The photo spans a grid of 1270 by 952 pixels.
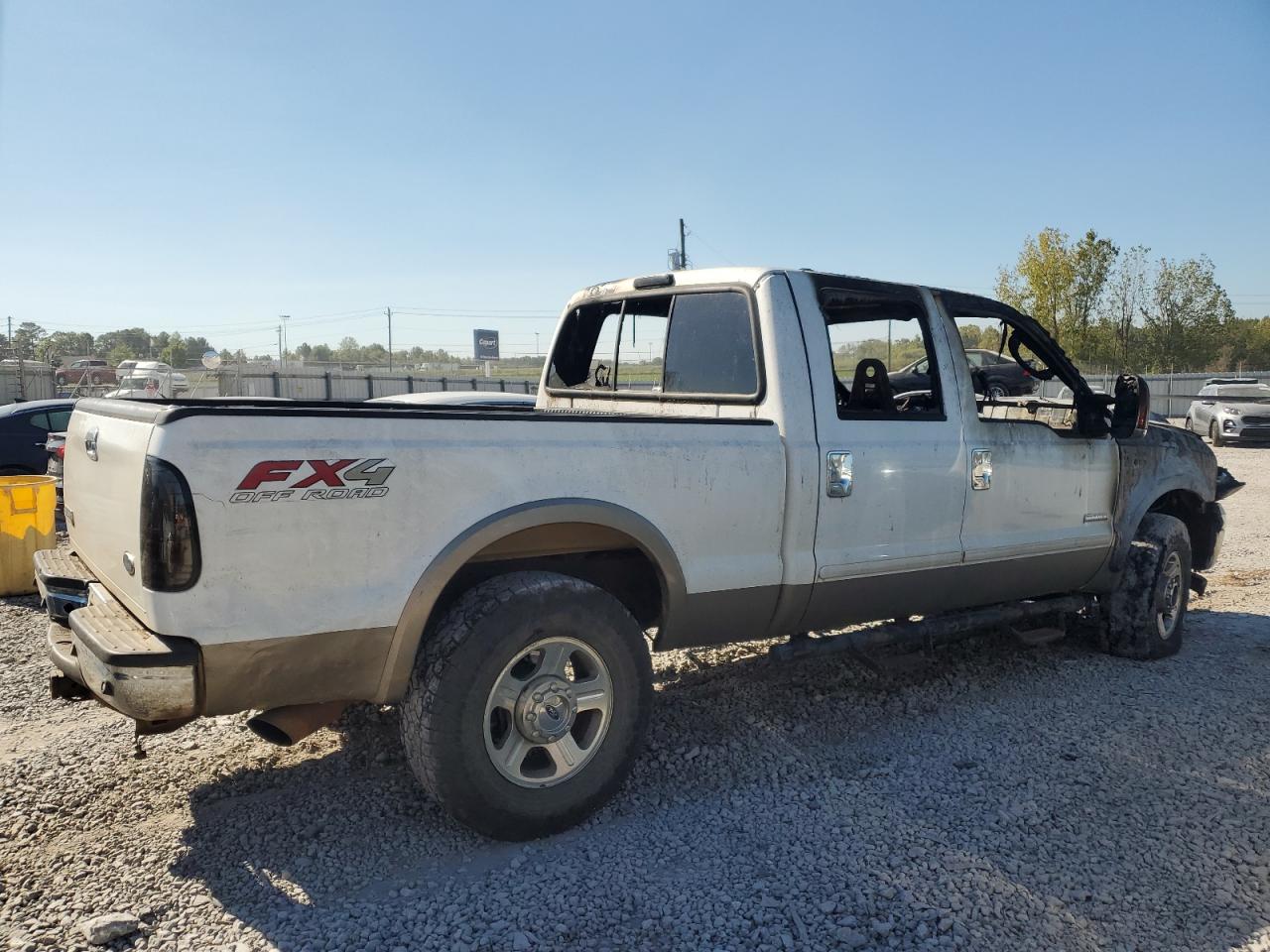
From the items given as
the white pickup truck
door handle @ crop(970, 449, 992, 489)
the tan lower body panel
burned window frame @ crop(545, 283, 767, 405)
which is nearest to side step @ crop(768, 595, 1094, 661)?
the white pickup truck

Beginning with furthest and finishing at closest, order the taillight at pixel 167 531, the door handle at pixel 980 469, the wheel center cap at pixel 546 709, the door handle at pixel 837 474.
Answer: the door handle at pixel 980 469 < the door handle at pixel 837 474 < the wheel center cap at pixel 546 709 < the taillight at pixel 167 531

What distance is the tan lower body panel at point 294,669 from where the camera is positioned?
2621mm

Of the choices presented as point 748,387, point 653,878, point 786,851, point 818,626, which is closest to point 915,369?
point 748,387

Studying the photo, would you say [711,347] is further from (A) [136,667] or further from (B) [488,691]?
(A) [136,667]

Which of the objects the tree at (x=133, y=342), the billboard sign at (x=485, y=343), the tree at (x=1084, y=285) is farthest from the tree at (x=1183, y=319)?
the tree at (x=133, y=342)

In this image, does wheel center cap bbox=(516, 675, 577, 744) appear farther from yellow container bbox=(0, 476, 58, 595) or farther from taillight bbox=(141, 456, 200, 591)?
yellow container bbox=(0, 476, 58, 595)

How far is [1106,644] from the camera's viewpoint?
543 cm

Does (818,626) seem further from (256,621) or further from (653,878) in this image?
(256,621)

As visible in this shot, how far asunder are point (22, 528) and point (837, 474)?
655 centimetres

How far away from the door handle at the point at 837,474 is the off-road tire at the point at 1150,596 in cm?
248

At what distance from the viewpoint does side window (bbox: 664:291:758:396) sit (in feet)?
13.0

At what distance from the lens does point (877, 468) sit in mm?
3951

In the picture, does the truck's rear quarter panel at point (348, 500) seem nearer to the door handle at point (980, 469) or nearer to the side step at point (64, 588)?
the side step at point (64, 588)

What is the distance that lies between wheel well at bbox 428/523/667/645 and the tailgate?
968 mm
